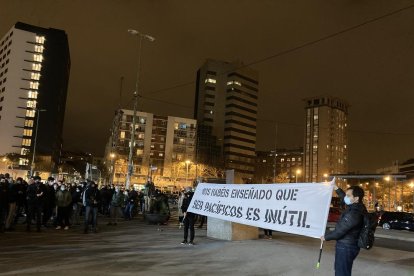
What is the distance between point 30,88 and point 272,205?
133666 mm

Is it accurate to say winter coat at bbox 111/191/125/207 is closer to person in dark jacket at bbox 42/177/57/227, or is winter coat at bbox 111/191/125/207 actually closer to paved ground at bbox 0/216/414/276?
person in dark jacket at bbox 42/177/57/227

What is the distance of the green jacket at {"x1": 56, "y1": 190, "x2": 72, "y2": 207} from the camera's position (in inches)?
711

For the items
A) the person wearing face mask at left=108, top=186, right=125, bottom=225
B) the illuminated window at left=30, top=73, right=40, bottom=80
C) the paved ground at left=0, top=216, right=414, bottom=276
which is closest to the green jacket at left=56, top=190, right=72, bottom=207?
the paved ground at left=0, top=216, right=414, bottom=276

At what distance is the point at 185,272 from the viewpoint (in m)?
9.63

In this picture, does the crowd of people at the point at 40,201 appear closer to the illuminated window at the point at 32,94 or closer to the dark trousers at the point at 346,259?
the dark trousers at the point at 346,259

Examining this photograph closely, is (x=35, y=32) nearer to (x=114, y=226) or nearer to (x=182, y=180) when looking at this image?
(x=182, y=180)

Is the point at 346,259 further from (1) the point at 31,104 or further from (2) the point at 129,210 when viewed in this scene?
(1) the point at 31,104

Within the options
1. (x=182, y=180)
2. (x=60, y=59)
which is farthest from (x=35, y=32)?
(x=182, y=180)

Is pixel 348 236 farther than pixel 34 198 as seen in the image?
No

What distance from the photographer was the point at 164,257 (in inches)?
453

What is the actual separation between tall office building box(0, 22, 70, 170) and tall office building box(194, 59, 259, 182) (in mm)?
54828

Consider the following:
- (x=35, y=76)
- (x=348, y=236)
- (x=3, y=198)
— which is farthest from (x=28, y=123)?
(x=348, y=236)

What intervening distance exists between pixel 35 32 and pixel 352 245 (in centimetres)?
14299

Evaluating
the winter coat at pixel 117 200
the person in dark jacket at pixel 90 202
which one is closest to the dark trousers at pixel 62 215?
the person in dark jacket at pixel 90 202
